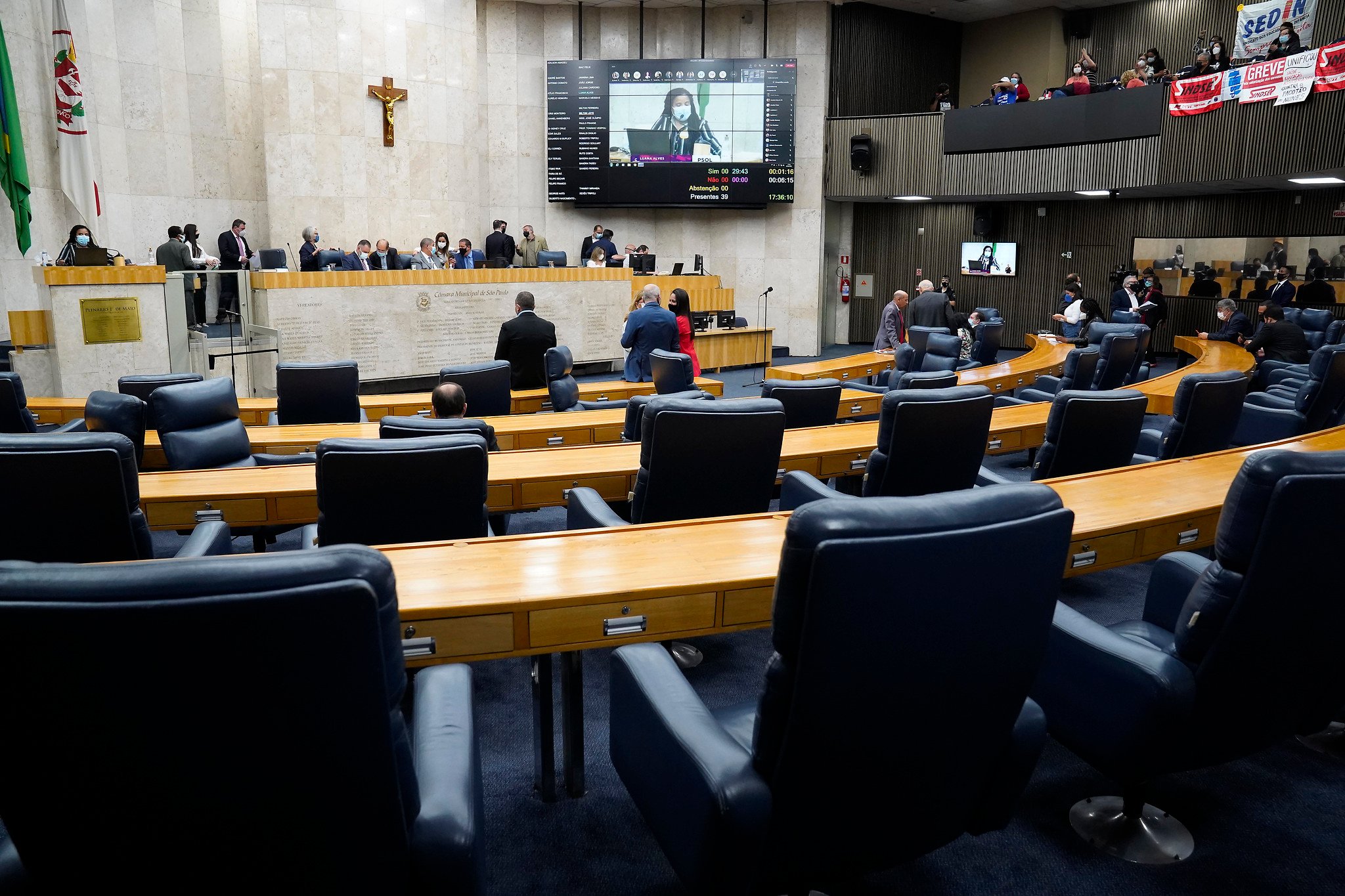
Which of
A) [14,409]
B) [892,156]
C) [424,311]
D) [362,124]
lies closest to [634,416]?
[14,409]

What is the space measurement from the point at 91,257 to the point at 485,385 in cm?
444

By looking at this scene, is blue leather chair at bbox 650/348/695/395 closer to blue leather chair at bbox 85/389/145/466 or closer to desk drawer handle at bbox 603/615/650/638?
blue leather chair at bbox 85/389/145/466

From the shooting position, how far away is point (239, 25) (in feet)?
45.0

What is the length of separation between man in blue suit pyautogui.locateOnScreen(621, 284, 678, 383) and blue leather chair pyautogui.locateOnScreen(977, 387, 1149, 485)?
429 cm

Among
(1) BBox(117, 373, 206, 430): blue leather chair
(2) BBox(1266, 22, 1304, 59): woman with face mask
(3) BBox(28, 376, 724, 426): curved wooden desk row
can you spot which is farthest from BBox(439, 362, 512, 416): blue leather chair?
(2) BBox(1266, 22, 1304, 59): woman with face mask

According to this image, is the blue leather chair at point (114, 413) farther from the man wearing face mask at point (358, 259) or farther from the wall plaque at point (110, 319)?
the man wearing face mask at point (358, 259)

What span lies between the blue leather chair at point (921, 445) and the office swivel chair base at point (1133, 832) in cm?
140

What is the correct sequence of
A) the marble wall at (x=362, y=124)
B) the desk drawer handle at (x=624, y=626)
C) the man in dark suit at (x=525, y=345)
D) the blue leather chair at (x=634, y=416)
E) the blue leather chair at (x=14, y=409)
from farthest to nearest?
the marble wall at (x=362, y=124) < the man in dark suit at (x=525, y=345) < the blue leather chair at (x=14, y=409) < the blue leather chair at (x=634, y=416) < the desk drawer handle at (x=624, y=626)

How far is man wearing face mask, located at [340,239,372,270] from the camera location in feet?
38.4

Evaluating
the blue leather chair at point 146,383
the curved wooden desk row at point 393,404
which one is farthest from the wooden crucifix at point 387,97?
the blue leather chair at point 146,383

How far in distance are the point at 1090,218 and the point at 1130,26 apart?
11.7 ft

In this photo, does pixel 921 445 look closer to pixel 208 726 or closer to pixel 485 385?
pixel 208 726

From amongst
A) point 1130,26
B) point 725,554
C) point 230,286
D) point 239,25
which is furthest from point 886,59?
point 725,554

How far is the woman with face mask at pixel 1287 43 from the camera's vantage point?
1159 cm
